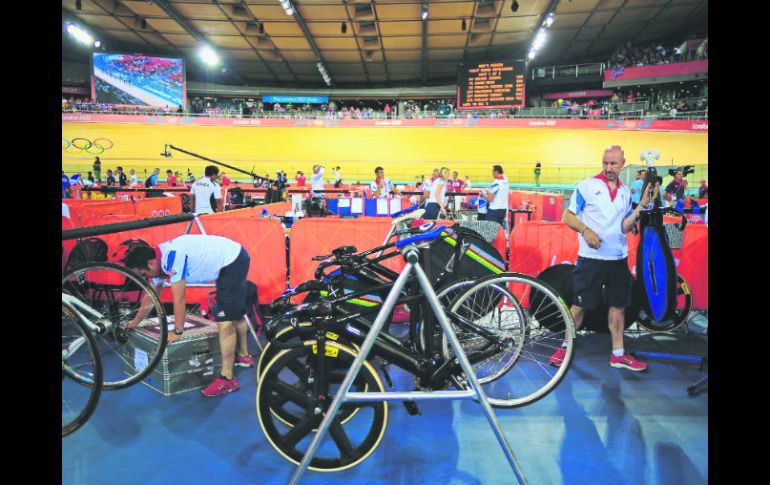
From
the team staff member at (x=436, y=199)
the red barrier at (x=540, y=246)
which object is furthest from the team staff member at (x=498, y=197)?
the red barrier at (x=540, y=246)

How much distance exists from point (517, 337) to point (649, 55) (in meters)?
26.4

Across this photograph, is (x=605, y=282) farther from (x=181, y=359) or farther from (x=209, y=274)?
(x=181, y=359)

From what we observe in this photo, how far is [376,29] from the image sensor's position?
66.4 ft

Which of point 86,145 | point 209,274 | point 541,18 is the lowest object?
point 209,274

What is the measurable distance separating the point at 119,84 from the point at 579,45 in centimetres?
2489

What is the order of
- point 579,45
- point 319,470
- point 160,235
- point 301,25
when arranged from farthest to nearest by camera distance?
point 579,45 → point 301,25 → point 160,235 → point 319,470

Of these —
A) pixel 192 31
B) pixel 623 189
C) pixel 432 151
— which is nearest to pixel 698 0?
pixel 432 151

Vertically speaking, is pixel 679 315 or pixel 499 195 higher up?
pixel 499 195

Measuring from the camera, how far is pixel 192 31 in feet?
67.8

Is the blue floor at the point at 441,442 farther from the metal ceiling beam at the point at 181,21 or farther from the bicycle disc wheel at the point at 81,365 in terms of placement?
the metal ceiling beam at the point at 181,21

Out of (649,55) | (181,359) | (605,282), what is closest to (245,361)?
(181,359)

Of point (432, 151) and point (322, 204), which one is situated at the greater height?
point (432, 151)

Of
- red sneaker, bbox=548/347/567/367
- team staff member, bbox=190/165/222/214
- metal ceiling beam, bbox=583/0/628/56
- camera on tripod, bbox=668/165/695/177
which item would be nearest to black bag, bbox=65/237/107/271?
team staff member, bbox=190/165/222/214
